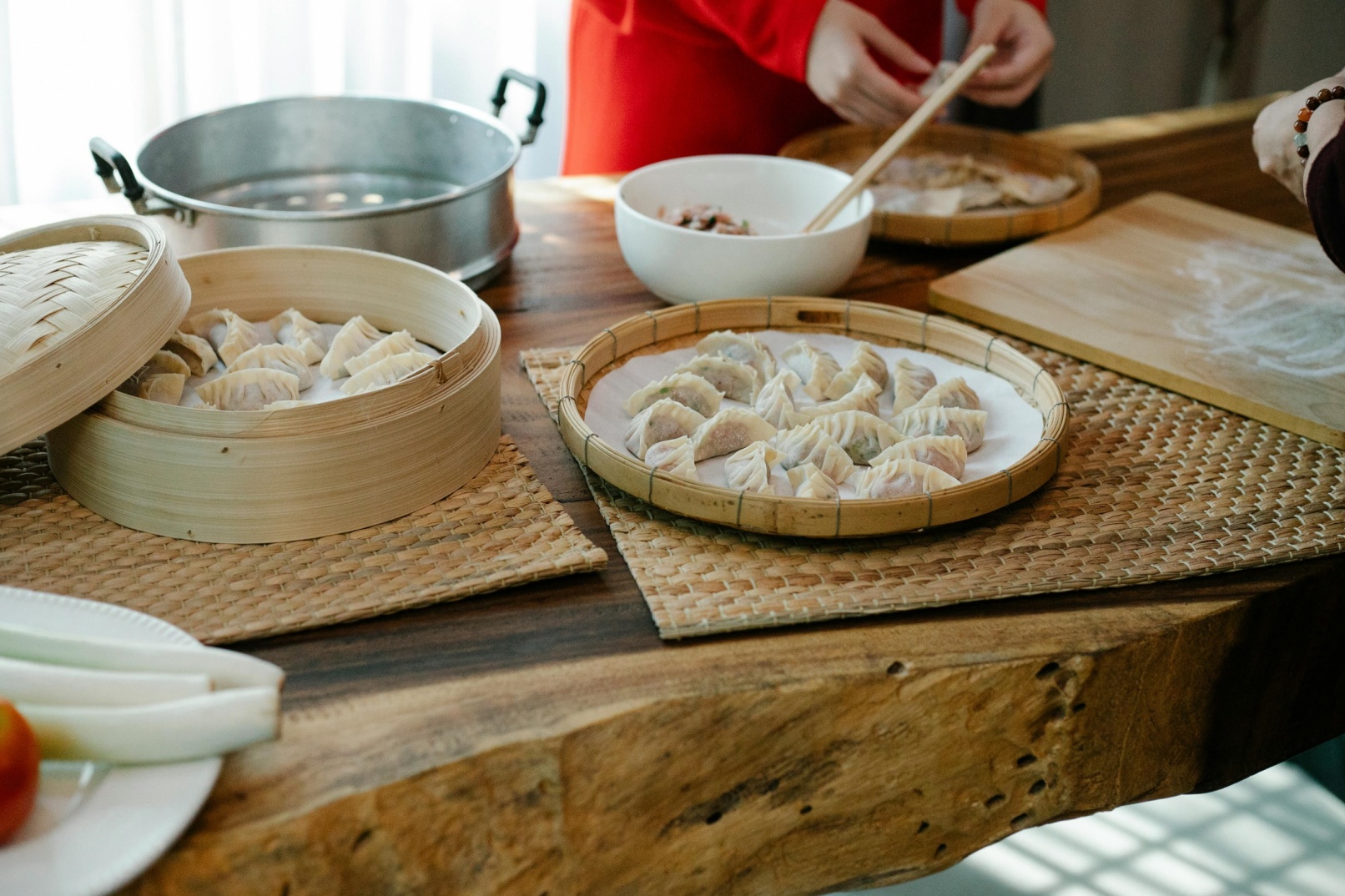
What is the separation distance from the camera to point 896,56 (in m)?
2.07

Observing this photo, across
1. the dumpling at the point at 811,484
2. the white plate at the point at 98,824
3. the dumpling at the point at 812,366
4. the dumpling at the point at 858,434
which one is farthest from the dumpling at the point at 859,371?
the white plate at the point at 98,824

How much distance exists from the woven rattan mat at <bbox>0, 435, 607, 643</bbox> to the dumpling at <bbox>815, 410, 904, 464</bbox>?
335 millimetres

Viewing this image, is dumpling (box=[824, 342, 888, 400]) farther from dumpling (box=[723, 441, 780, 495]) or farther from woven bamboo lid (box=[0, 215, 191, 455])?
woven bamboo lid (box=[0, 215, 191, 455])

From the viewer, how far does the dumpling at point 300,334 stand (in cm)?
139

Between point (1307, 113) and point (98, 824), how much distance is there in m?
1.51

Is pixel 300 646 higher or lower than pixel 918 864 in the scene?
higher

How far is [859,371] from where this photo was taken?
1.47 m

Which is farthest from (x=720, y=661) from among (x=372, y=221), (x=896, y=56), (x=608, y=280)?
(x=896, y=56)

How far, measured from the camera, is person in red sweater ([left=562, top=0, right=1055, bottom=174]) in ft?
6.70

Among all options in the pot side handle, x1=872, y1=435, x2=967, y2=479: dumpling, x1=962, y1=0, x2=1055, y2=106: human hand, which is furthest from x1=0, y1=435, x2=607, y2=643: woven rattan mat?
x1=962, y1=0, x2=1055, y2=106: human hand

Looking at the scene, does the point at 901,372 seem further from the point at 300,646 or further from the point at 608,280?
the point at 300,646

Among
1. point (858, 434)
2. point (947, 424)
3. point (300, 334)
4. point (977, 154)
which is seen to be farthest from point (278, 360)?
point (977, 154)

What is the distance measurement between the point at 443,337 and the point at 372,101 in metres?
Result: 0.64

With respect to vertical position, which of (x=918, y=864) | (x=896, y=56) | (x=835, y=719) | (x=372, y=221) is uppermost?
(x=896, y=56)
